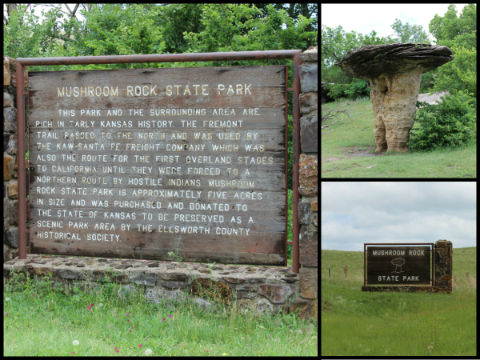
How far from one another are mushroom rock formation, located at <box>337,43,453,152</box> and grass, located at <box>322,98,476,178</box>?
0.35m

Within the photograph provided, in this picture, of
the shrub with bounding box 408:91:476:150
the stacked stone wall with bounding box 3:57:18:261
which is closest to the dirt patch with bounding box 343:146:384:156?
the shrub with bounding box 408:91:476:150

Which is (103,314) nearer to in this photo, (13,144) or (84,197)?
(84,197)

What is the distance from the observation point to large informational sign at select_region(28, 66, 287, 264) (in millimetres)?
4109

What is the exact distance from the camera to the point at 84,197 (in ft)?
14.4

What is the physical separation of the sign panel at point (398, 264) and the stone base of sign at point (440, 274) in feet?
0.19

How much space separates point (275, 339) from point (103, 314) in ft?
5.45

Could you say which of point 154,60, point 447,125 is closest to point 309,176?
point 154,60

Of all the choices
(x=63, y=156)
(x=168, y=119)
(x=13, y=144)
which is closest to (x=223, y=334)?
(x=168, y=119)

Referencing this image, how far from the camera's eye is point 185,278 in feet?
13.8

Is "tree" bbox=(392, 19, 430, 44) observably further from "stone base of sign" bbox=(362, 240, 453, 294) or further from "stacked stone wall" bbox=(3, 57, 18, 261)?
"stacked stone wall" bbox=(3, 57, 18, 261)

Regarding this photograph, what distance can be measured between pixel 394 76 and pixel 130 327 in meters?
5.03

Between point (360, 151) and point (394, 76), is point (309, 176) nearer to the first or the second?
point (360, 151)

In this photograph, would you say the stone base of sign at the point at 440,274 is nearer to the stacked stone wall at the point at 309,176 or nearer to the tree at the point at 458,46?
the stacked stone wall at the point at 309,176

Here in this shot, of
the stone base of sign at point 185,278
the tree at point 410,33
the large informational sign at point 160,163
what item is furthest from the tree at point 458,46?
the stone base of sign at point 185,278
